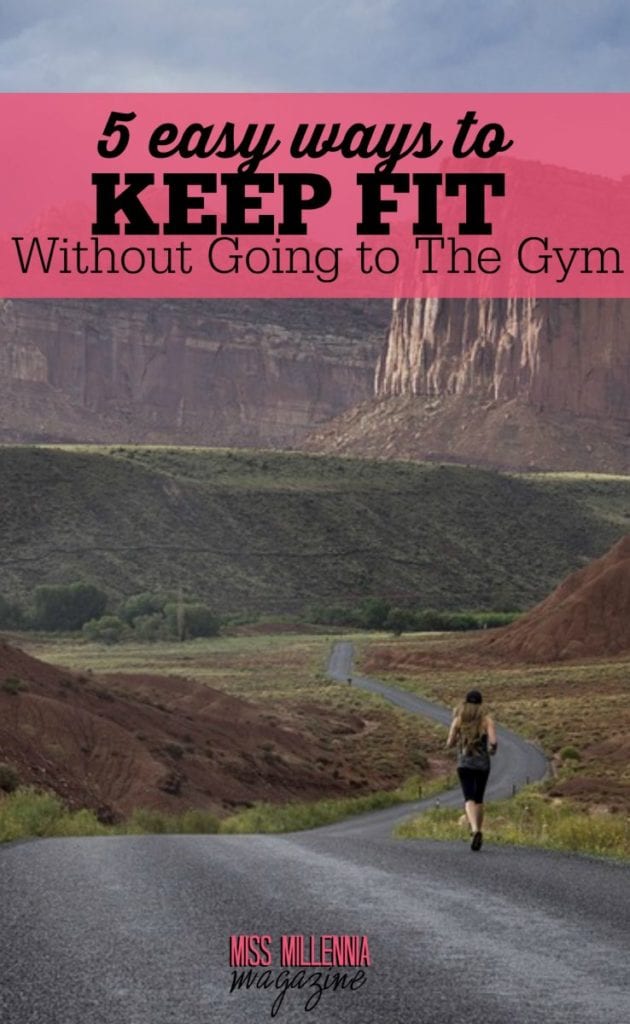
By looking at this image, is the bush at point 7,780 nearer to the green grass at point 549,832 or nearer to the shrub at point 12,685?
the shrub at point 12,685

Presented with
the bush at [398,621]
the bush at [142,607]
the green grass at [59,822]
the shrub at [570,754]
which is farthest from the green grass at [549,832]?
the bush at [398,621]

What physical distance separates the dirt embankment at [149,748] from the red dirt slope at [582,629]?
129ft

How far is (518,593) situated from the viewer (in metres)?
132

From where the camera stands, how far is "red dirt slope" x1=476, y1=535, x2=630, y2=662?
9606 cm

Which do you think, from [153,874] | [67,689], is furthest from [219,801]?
[153,874]

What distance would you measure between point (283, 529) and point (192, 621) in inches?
937

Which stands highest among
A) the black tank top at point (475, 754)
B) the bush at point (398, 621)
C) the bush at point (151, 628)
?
the black tank top at point (475, 754)

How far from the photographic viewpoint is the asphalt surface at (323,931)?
7801mm

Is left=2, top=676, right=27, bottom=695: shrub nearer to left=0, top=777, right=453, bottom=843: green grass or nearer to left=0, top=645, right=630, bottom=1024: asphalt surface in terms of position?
left=0, top=777, right=453, bottom=843: green grass

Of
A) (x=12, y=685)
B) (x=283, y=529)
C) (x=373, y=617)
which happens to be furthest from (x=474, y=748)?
(x=283, y=529)

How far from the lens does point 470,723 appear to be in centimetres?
1716

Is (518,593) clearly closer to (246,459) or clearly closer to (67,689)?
(246,459)

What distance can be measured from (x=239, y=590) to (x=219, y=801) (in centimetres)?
8447

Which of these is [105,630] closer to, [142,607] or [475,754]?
[142,607]
